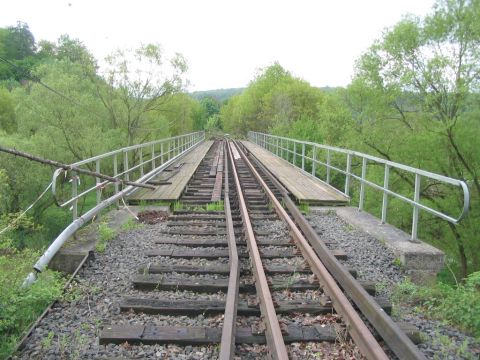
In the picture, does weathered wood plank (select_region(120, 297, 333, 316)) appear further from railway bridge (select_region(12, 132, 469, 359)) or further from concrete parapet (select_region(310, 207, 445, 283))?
concrete parapet (select_region(310, 207, 445, 283))

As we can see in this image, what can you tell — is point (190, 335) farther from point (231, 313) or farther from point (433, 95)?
point (433, 95)

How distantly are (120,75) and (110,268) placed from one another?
91.0 ft

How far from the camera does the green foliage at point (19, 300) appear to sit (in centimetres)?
343

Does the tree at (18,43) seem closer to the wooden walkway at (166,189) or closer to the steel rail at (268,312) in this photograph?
the wooden walkway at (166,189)

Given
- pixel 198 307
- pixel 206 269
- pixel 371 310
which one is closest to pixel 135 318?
pixel 198 307

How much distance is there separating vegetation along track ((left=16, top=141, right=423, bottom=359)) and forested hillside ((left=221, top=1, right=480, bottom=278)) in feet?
50.4

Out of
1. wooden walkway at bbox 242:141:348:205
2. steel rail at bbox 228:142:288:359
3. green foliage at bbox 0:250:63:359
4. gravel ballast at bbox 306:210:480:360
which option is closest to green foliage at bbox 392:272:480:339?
gravel ballast at bbox 306:210:480:360

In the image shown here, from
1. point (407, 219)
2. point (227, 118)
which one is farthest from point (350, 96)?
point (227, 118)

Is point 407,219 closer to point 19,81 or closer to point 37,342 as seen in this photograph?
point 37,342

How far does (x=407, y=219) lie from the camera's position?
69.8 ft

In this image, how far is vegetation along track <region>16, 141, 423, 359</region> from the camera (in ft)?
10.4

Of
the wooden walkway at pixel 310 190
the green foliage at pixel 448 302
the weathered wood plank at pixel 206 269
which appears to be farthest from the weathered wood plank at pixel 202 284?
the wooden walkway at pixel 310 190

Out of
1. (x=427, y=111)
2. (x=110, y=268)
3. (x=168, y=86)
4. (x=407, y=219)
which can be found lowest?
(x=407, y=219)

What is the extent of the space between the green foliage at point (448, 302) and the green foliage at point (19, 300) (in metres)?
3.36
